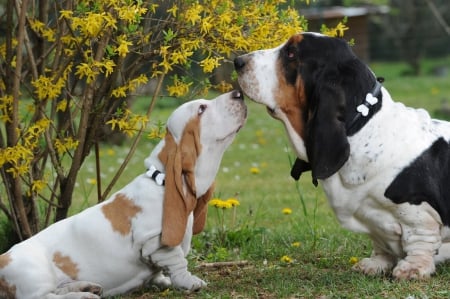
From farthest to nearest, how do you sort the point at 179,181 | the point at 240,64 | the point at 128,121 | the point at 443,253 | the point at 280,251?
the point at 280,251 < the point at 128,121 < the point at 443,253 < the point at 240,64 < the point at 179,181

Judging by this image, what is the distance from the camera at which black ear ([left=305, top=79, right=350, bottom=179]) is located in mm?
4398

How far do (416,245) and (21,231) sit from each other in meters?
2.48

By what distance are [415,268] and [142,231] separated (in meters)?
1.42

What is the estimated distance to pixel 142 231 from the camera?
443 cm

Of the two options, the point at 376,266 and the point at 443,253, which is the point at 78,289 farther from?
the point at 443,253

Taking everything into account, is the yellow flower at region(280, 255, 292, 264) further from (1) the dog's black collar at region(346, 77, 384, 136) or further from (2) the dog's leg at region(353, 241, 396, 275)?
(1) the dog's black collar at region(346, 77, 384, 136)

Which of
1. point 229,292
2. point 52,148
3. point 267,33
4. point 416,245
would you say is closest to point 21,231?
point 52,148

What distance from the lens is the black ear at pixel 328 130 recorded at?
4.40 meters

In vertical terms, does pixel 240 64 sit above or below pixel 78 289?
above

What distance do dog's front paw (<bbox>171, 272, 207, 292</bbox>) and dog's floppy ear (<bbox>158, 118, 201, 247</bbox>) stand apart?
0.29m

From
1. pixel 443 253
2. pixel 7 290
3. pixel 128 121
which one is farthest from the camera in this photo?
pixel 128 121

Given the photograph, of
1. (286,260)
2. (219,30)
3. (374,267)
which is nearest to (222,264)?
(286,260)

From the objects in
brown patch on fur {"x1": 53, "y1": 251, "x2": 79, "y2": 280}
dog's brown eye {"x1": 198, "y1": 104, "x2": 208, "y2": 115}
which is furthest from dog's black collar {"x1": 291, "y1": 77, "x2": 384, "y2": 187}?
brown patch on fur {"x1": 53, "y1": 251, "x2": 79, "y2": 280}

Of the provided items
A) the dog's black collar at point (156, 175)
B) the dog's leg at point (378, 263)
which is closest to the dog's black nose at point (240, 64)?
the dog's black collar at point (156, 175)
